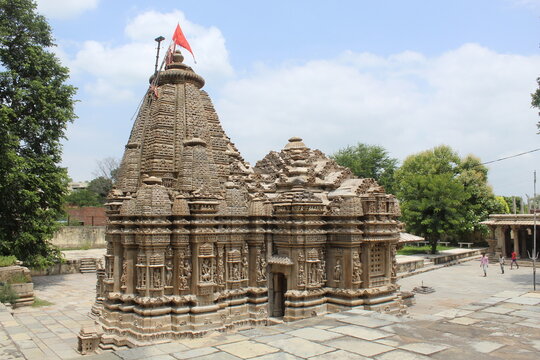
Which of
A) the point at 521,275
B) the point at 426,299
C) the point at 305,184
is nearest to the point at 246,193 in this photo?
the point at 305,184

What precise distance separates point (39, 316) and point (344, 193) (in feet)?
38.5

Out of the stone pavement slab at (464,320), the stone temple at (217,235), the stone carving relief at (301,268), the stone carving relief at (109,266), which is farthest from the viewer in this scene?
the stone carving relief at (301,268)

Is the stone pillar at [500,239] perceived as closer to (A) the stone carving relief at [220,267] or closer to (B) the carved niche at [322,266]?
(B) the carved niche at [322,266]

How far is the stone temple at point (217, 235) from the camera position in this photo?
11.4 metres

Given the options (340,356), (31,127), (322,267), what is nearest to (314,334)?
(340,356)

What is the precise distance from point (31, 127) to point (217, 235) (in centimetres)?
1346

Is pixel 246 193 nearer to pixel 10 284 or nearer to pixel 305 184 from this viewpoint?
pixel 305 184

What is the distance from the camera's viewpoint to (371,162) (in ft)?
170

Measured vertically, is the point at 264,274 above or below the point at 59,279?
above

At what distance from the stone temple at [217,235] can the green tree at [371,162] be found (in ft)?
118

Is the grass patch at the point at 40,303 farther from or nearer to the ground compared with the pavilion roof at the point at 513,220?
nearer to the ground

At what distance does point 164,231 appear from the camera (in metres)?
11.5

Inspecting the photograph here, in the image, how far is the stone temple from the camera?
37.5 ft

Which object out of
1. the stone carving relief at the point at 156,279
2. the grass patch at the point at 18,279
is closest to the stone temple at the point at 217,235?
the stone carving relief at the point at 156,279
